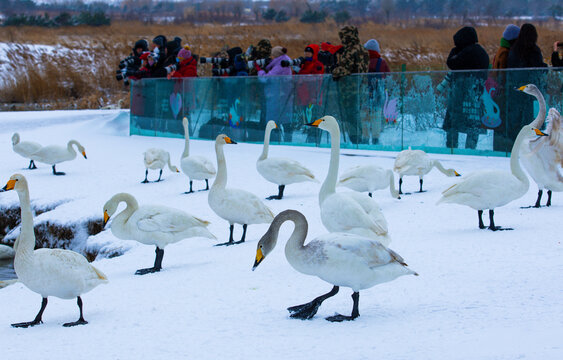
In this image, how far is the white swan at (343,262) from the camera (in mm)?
4504

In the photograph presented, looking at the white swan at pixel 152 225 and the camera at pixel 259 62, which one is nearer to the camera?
the white swan at pixel 152 225

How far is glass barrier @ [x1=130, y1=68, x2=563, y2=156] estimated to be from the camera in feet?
40.6

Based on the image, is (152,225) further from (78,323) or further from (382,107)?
(382,107)

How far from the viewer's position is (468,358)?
382 cm

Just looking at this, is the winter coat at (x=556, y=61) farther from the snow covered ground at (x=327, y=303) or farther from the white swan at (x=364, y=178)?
the white swan at (x=364, y=178)

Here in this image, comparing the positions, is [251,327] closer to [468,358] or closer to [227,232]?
[468,358]

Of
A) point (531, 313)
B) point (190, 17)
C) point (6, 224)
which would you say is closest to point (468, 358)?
point (531, 313)

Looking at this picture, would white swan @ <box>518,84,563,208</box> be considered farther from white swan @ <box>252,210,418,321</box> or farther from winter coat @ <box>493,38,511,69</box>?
winter coat @ <box>493,38,511,69</box>

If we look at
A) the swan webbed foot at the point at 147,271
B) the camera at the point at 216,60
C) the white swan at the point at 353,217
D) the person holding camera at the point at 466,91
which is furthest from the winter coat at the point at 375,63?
the swan webbed foot at the point at 147,271

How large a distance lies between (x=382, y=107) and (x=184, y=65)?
7.05 meters

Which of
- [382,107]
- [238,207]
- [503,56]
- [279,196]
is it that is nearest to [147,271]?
[238,207]

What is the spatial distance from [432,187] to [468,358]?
6.65 m

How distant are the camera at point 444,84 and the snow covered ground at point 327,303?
4.39 meters

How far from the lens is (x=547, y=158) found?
8.37 m
